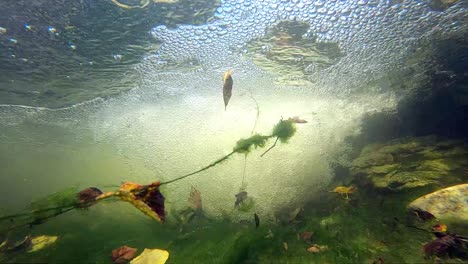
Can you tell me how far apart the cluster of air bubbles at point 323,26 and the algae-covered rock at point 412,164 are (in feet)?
16.3

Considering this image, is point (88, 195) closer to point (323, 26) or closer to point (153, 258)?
point (153, 258)

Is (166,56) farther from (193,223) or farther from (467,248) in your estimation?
(467,248)

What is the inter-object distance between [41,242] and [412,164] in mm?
13070

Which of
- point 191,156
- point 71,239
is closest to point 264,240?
point 71,239

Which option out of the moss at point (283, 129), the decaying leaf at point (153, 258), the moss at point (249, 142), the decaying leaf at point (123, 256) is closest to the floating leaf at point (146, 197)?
the decaying leaf at point (153, 258)

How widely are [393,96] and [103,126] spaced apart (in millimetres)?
27140

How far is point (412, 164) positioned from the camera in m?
9.58

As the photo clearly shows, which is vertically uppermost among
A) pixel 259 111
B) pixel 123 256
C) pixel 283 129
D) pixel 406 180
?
pixel 259 111

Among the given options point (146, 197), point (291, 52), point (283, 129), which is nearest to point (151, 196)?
point (146, 197)

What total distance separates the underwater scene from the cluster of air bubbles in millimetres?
72

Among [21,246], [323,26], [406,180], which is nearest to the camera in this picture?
[21,246]

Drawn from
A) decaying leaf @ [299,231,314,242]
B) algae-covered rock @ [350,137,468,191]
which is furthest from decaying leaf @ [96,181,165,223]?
Answer: algae-covered rock @ [350,137,468,191]

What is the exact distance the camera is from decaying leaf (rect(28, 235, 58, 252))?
663 cm

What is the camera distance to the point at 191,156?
33.6 metres
